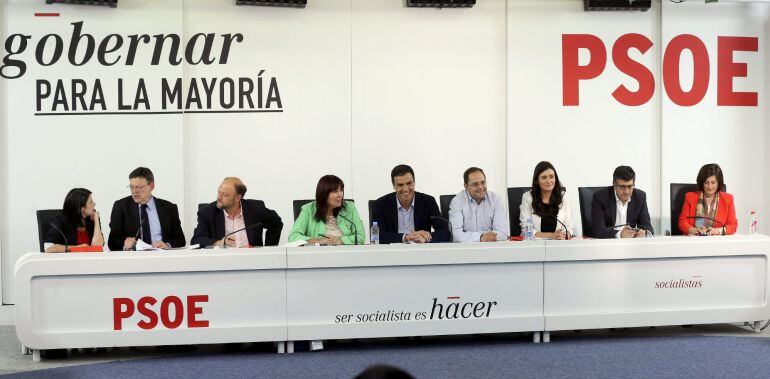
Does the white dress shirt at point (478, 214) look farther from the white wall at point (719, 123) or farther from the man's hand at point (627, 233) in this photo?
the white wall at point (719, 123)

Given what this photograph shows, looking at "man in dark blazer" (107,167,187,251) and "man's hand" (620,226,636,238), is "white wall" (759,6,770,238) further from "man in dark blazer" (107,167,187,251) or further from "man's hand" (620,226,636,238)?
"man in dark blazer" (107,167,187,251)

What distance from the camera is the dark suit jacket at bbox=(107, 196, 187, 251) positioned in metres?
6.21

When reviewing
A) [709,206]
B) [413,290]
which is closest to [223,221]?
[413,290]

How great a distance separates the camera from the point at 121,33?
7508 mm

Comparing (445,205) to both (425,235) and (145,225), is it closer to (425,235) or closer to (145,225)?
(425,235)

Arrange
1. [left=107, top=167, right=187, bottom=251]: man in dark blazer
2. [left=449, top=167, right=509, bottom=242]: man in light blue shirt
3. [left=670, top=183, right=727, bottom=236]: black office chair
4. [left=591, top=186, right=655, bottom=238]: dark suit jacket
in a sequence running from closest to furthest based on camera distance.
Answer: [left=107, top=167, right=187, bottom=251]: man in dark blazer, [left=449, top=167, right=509, bottom=242]: man in light blue shirt, [left=591, top=186, right=655, bottom=238]: dark suit jacket, [left=670, top=183, right=727, bottom=236]: black office chair

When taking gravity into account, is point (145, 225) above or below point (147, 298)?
above

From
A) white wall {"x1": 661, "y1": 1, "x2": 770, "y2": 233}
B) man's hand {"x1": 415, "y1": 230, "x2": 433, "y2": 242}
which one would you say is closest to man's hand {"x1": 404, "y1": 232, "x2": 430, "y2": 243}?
man's hand {"x1": 415, "y1": 230, "x2": 433, "y2": 242}

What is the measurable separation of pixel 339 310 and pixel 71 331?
5.16ft

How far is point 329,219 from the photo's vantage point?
615 centimetres

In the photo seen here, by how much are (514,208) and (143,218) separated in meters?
2.65

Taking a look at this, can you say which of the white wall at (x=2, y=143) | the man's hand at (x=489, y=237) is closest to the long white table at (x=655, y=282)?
the man's hand at (x=489, y=237)

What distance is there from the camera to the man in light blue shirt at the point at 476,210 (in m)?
6.31

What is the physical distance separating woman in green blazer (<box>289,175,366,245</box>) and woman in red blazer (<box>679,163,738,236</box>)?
250 centimetres
